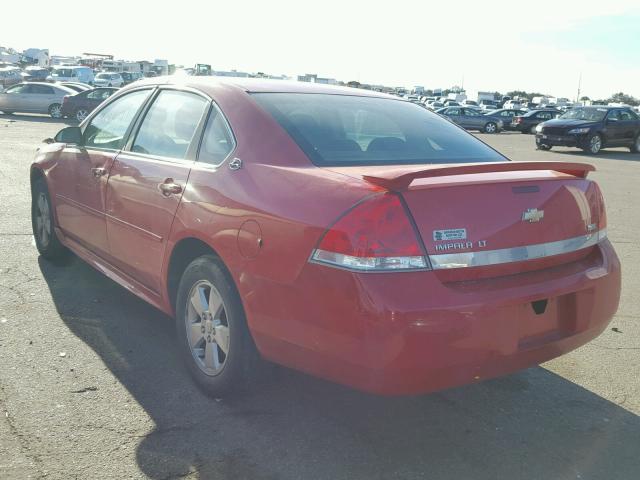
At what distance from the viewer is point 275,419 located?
11.0 ft

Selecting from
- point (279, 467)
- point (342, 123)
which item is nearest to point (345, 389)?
point (279, 467)

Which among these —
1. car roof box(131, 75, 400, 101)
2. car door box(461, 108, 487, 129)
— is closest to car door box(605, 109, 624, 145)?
car door box(461, 108, 487, 129)

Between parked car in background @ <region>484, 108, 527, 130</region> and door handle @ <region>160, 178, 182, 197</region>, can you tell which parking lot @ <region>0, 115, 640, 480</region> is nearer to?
door handle @ <region>160, 178, 182, 197</region>

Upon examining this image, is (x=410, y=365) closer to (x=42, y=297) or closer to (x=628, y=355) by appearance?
(x=628, y=355)

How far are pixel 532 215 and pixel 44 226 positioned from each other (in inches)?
176

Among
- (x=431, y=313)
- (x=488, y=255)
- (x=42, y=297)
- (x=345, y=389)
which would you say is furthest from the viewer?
(x=42, y=297)

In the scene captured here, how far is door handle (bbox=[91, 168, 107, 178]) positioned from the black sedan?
20608mm

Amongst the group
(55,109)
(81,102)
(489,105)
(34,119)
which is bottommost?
(34,119)

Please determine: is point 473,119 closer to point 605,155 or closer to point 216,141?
point 605,155

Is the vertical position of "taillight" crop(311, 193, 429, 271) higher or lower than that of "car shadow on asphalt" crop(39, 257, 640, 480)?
higher

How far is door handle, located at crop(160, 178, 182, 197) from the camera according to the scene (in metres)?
3.71

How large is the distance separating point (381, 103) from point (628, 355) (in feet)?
7.49

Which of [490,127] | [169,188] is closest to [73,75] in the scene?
[490,127]

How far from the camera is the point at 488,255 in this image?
9.48 feet
